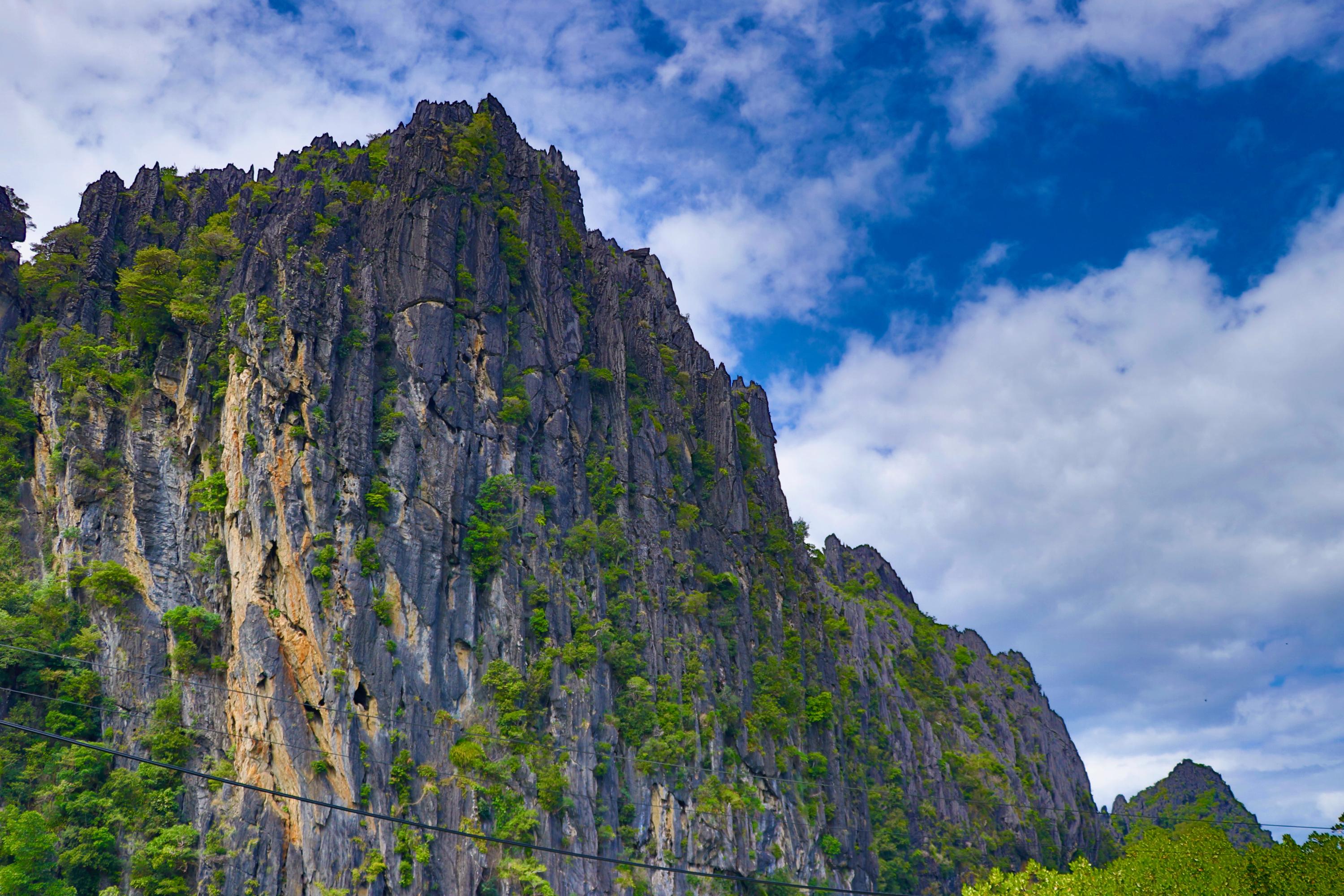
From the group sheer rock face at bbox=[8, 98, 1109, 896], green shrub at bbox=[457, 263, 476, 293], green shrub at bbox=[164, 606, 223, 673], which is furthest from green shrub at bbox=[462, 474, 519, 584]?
green shrub at bbox=[457, 263, 476, 293]

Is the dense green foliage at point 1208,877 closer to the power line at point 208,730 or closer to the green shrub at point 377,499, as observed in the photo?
the power line at point 208,730

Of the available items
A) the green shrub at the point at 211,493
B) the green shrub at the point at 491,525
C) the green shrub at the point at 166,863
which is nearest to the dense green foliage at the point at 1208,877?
the green shrub at the point at 491,525

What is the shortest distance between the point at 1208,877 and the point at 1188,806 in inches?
5322

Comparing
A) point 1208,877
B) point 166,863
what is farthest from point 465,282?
point 1208,877

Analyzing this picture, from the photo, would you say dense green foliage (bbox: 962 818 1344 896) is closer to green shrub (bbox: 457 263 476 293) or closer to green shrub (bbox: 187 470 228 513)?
green shrub (bbox: 187 470 228 513)

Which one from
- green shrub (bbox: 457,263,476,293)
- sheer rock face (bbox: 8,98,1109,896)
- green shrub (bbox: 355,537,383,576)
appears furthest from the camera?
green shrub (bbox: 457,263,476,293)

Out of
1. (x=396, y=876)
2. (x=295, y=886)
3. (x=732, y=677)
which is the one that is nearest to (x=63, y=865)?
(x=295, y=886)

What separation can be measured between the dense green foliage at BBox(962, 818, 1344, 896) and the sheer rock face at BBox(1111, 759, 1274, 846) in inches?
3911

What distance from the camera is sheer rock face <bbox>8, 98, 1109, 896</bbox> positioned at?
143 ft

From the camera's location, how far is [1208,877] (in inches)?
1308

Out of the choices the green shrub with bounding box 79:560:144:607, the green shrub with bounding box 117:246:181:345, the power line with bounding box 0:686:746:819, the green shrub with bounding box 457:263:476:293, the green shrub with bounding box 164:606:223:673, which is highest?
the green shrub with bounding box 457:263:476:293

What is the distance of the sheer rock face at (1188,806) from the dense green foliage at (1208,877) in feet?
A: 326

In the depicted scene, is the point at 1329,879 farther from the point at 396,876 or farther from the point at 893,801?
the point at 893,801

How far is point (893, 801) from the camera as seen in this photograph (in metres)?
81.6
